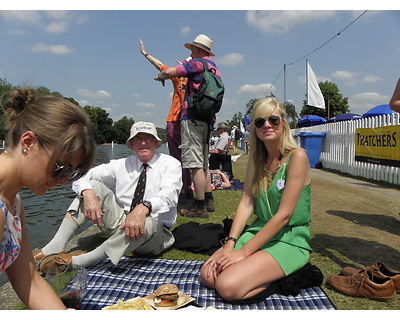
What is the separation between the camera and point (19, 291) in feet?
5.10

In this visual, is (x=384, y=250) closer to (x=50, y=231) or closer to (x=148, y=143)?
(x=148, y=143)

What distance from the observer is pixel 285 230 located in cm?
271

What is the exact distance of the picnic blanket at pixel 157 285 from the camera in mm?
2330

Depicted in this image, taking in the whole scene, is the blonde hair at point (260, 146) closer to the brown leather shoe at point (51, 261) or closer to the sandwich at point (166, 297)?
the sandwich at point (166, 297)

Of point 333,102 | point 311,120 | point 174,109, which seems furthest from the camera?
point 333,102

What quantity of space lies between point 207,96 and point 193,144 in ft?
2.40

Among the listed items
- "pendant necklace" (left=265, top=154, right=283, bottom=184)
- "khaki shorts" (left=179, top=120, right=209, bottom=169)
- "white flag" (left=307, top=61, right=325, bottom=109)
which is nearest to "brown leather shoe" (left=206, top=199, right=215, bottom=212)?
"khaki shorts" (left=179, top=120, right=209, bottom=169)

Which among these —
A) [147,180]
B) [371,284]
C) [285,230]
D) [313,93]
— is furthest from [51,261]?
[313,93]

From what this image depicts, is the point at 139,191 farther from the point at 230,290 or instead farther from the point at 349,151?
the point at 349,151

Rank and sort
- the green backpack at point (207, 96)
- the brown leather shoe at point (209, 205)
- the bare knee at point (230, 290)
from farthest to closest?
the brown leather shoe at point (209, 205) < the green backpack at point (207, 96) < the bare knee at point (230, 290)

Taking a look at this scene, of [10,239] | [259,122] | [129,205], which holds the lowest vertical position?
[129,205]

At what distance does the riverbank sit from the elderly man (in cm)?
47

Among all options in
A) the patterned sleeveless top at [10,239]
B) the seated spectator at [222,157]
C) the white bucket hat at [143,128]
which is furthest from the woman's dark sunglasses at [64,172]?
the seated spectator at [222,157]
